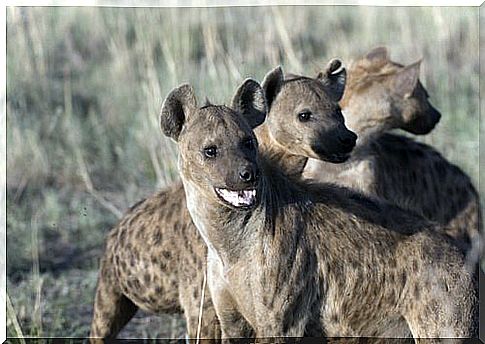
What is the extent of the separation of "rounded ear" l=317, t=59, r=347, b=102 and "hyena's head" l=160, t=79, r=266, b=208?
81cm

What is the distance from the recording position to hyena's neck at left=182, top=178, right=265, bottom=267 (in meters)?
5.73

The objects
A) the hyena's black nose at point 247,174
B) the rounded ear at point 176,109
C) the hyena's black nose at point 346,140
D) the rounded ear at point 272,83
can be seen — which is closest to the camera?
the hyena's black nose at point 247,174

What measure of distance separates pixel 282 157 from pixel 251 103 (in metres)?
0.55

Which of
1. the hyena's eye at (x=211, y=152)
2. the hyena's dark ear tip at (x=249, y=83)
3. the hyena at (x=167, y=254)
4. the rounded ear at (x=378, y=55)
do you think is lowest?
the hyena at (x=167, y=254)

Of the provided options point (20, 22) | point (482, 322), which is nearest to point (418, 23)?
point (20, 22)

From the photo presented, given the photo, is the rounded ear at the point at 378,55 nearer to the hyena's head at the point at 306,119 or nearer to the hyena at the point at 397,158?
the hyena at the point at 397,158

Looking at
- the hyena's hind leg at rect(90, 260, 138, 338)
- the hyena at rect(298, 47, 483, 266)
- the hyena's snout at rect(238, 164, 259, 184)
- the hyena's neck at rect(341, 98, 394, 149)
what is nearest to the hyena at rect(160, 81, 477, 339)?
the hyena's snout at rect(238, 164, 259, 184)

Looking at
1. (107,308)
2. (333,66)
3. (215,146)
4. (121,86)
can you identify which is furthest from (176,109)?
(121,86)

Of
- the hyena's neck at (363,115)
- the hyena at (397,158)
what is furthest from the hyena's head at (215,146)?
the hyena's neck at (363,115)

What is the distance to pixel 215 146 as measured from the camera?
216 inches

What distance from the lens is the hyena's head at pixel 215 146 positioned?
17.7 ft

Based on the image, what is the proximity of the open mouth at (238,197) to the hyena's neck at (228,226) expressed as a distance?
214 mm

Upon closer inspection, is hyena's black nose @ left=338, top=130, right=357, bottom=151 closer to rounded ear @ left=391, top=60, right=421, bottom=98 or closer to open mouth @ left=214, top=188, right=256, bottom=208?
open mouth @ left=214, top=188, right=256, bottom=208

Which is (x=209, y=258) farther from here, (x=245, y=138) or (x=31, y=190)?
(x=31, y=190)
